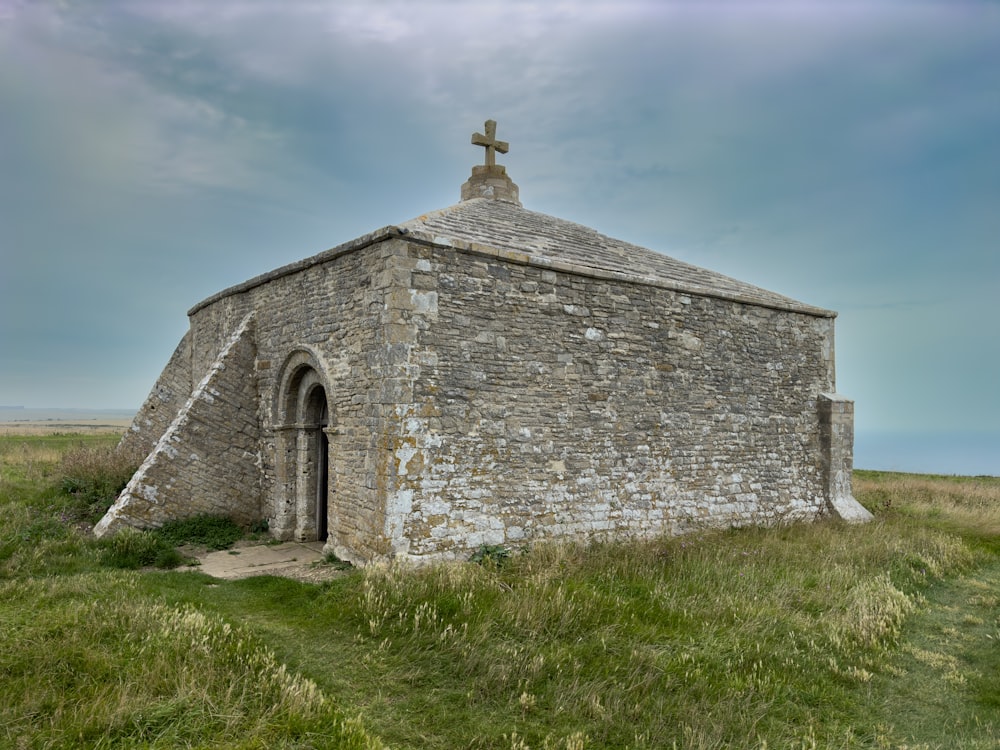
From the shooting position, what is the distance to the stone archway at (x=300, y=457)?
33.1 ft

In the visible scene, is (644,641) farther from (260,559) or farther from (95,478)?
(95,478)

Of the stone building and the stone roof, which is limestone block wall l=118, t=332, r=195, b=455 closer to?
the stone roof

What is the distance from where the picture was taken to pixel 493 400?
872 cm

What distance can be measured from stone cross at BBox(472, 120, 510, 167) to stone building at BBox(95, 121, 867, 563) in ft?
0.15

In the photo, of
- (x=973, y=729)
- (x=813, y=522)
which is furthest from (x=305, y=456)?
(x=813, y=522)

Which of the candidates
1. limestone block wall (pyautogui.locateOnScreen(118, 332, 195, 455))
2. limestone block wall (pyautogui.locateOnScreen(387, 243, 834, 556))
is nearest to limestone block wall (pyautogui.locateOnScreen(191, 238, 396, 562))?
limestone block wall (pyautogui.locateOnScreen(387, 243, 834, 556))

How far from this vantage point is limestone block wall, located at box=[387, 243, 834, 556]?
26.9 ft

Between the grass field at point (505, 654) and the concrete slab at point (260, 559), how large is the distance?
0.53 metres

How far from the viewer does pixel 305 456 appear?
33.4 ft

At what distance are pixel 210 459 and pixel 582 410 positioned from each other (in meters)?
6.15

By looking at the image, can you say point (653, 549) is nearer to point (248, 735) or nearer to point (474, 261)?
point (474, 261)

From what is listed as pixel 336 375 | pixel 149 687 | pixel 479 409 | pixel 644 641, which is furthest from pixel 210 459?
pixel 644 641

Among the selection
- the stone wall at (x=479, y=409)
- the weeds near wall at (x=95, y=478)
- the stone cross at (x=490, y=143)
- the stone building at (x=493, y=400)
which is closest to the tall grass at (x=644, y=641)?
the stone wall at (x=479, y=409)

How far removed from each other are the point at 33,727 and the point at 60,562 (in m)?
4.57
